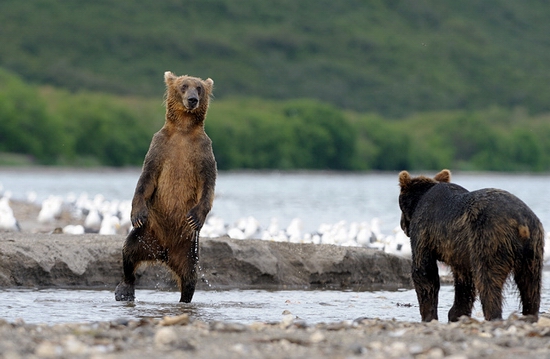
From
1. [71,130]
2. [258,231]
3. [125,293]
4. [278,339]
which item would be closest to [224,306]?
[125,293]

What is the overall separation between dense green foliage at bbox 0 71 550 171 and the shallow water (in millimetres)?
71201

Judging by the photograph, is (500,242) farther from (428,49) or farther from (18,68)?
(428,49)

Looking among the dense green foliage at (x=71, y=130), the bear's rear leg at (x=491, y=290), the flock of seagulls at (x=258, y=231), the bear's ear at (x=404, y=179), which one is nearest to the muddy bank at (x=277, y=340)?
the bear's rear leg at (x=491, y=290)

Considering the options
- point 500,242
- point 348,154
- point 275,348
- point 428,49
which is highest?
point 428,49

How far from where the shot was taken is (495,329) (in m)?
6.39

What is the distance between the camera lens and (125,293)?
9.19 m

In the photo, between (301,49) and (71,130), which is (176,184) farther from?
(301,49)

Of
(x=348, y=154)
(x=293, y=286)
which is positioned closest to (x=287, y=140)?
(x=348, y=154)

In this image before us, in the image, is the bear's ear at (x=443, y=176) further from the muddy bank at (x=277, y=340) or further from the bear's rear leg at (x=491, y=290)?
the muddy bank at (x=277, y=340)

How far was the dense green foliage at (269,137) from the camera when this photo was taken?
85.6m

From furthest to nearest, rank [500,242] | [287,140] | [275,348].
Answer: [287,140]
[500,242]
[275,348]

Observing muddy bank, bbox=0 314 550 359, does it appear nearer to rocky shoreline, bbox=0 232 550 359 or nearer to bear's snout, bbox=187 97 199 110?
rocky shoreline, bbox=0 232 550 359

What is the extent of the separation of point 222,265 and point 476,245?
4.72 meters

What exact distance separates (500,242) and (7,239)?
6.20m
